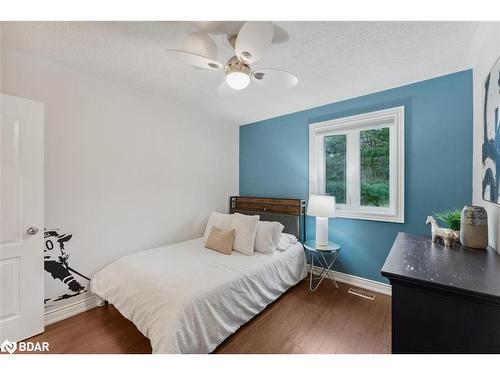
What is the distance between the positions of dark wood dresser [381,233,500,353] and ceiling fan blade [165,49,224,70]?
155 centimetres

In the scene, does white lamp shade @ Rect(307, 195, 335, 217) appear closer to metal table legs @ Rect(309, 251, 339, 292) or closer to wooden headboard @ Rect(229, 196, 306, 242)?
wooden headboard @ Rect(229, 196, 306, 242)

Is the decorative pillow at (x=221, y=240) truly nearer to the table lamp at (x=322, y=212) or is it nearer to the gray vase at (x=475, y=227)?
the table lamp at (x=322, y=212)

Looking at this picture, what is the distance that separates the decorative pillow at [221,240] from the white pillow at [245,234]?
7 cm

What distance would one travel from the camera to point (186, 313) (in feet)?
4.73

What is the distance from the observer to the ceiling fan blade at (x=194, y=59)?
1.29 metres

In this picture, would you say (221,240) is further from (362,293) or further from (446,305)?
(446,305)

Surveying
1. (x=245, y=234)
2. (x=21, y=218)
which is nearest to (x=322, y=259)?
(x=245, y=234)

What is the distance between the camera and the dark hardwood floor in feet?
5.40

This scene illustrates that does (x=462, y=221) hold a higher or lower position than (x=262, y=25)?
lower

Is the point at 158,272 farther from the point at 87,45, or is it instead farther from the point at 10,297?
the point at 87,45

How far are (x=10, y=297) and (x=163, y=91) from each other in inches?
90.5

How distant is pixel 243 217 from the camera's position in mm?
2648

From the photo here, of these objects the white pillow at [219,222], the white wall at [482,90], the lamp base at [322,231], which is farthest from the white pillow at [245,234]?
the white wall at [482,90]

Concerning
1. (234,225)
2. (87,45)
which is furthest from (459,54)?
(87,45)
